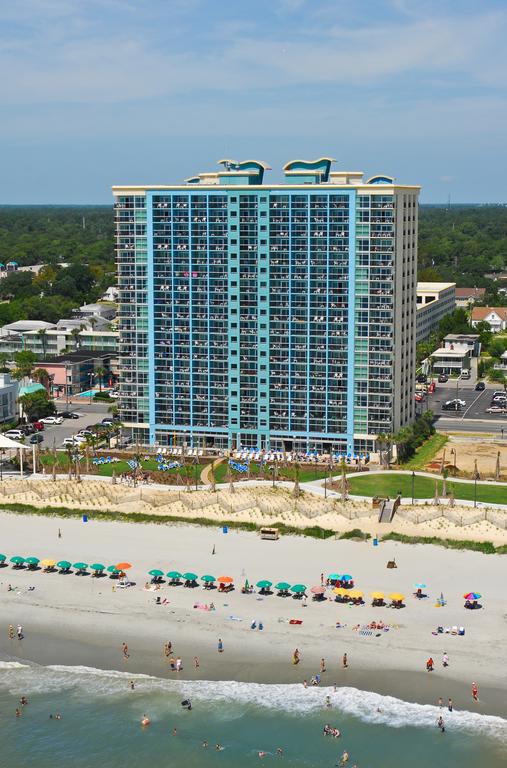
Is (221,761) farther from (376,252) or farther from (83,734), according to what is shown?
(376,252)

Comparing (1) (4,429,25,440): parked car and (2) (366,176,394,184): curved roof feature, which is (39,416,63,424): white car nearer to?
(1) (4,429,25,440): parked car

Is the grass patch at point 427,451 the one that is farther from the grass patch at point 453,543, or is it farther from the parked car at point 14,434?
the parked car at point 14,434

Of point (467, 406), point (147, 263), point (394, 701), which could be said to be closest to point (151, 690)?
point (394, 701)

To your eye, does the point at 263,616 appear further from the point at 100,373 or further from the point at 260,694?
the point at 100,373

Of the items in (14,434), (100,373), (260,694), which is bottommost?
(260,694)

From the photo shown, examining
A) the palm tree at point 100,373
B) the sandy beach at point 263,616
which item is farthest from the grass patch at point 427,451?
the palm tree at point 100,373

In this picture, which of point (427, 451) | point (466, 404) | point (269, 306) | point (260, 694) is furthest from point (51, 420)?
point (260, 694)
